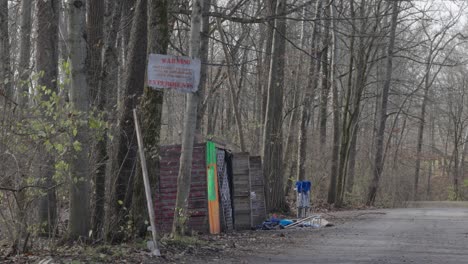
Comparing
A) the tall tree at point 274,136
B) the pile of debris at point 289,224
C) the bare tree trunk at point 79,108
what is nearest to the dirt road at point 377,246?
the pile of debris at point 289,224

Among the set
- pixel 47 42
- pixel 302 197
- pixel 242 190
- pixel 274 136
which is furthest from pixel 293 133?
pixel 47 42

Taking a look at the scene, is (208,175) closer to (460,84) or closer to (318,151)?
(318,151)

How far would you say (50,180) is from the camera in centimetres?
1020

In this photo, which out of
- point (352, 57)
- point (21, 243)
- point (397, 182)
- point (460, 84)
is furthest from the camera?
point (460, 84)

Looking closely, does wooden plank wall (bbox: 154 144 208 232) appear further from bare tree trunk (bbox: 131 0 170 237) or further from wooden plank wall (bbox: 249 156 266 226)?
bare tree trunk (bbox: 131 0 170 237)

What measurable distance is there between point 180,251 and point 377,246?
14.2 ft

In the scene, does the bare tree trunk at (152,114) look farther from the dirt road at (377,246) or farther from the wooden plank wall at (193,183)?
the wooden plank wall at (193,183)

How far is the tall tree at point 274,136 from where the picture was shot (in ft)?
69.3

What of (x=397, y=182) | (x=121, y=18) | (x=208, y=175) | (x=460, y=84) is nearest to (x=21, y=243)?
(x=208, y=175)

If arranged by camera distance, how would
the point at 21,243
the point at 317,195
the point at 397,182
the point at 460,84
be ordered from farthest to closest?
Result: the point at 460,84 < the point at 397,182 < the point at 317,195 < the point at 21,243

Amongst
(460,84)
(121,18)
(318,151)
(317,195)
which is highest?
(460,84)

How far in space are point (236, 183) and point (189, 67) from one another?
6.96 metres

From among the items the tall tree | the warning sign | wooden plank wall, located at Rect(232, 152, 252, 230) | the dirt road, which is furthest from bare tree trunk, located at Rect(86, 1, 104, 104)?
the tall tree

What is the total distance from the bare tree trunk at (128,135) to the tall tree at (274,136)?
31.6 ft
